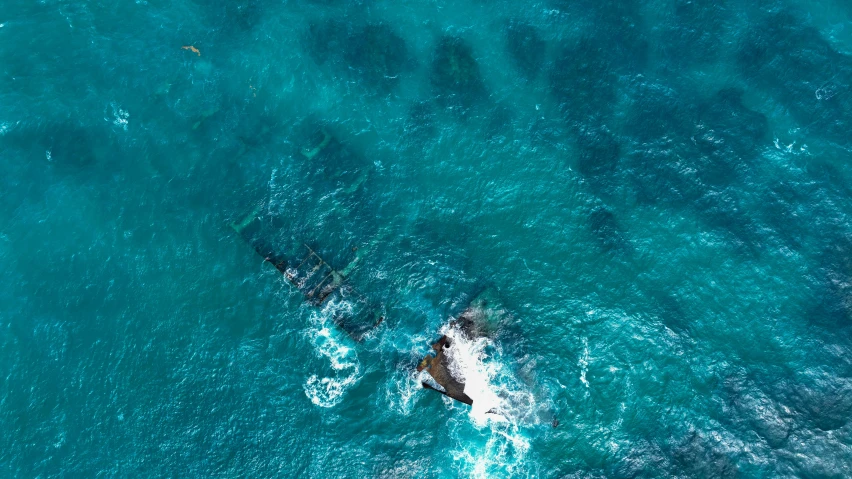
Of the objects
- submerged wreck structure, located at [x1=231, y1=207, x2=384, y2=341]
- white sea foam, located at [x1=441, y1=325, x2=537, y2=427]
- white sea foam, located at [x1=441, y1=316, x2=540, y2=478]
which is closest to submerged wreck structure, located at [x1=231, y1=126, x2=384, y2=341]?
submerged wreck structure, located at [x1=231, y1=207, x2=384, y2=341]

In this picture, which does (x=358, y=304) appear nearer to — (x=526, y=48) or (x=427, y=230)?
(x=427, y=230)

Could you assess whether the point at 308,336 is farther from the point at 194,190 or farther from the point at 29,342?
the point at 29,342

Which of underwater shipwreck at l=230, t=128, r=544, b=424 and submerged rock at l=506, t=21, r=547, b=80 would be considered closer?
underwater shipwreck at l=230, t=128, r=544, b=424

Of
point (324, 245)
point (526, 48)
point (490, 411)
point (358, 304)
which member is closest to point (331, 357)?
point (358, 304)

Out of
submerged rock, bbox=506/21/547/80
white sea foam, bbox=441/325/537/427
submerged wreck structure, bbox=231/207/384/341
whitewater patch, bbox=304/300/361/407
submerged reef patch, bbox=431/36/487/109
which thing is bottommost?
whitewater patch, bbox=304/300/361/407

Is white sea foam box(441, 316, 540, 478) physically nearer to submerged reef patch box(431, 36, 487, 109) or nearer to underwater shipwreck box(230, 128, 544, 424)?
underwater shipwreck box(230, 128, 544, 424)

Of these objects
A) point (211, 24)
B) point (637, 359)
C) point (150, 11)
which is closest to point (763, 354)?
point (637, 359)
